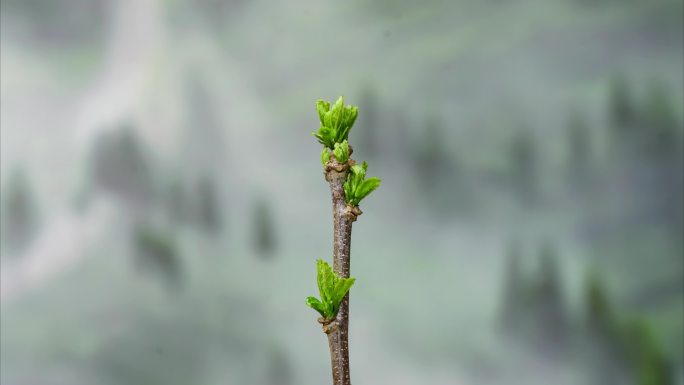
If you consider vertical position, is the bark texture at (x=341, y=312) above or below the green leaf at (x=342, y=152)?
below

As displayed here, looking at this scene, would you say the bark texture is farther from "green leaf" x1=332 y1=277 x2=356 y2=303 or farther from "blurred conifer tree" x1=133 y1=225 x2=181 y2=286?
"blurred conifer tree" x1=133 y1=225 x2=181 y2=286

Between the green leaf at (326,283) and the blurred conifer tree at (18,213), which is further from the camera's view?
the blurred conifer tree at (18,213)

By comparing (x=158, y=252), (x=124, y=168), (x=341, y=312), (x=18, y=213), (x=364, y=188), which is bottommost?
(x=341, y=312)

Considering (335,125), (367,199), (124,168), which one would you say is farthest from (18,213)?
(335,125)

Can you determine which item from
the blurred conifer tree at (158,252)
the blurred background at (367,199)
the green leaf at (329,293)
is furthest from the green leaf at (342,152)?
the blurred conifer tree at (158,252)

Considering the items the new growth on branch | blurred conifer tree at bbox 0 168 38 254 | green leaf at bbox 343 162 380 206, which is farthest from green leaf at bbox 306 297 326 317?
blurred conifer tree at bbox 0 168 38 254

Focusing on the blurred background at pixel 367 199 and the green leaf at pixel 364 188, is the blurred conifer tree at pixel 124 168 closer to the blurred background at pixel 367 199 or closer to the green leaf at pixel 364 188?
the blurred background at pixel 367 199

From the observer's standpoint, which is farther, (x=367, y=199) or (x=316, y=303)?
(x=367, y=199)

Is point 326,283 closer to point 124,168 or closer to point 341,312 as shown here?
point 341,312

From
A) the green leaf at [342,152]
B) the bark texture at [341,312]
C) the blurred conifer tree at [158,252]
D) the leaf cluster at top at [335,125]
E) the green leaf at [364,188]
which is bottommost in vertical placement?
the bark texture at [341,312]
